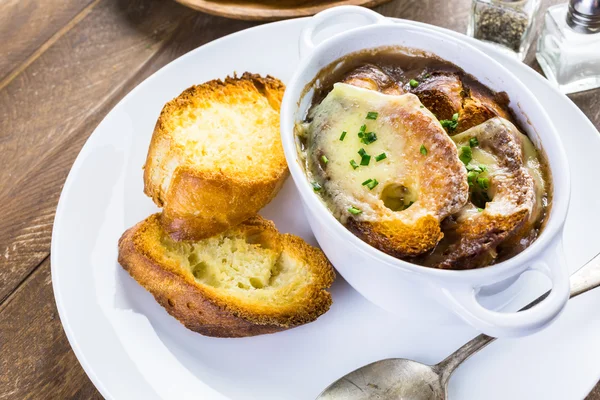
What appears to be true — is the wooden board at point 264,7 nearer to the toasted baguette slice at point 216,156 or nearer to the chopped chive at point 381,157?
the toasted baguette slice at point 216,156

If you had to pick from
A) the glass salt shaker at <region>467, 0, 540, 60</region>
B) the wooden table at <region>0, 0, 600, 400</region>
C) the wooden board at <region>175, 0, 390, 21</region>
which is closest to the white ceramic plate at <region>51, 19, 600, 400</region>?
the wooden table at <region>0, 0, 600, 400</region>

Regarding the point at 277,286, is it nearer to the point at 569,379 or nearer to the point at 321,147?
the point at 321,147

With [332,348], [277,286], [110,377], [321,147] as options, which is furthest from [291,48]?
[110,377]

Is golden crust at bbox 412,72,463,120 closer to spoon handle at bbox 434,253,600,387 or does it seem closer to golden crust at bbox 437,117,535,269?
golden crust at bbox 437,117,535,269

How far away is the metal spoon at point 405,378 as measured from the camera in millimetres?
1638

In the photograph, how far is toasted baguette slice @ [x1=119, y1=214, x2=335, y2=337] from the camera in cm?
172

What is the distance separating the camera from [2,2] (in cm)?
278

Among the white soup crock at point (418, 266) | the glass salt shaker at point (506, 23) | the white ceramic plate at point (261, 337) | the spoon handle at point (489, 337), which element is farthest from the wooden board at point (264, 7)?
the spoon handle at point (489, 337)

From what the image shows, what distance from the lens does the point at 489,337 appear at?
1.68 m

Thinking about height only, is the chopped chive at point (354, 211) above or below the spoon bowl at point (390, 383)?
above

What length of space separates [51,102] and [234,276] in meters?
1.15

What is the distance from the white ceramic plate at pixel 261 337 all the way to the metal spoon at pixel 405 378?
4 cm

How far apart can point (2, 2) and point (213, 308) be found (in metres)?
1.87

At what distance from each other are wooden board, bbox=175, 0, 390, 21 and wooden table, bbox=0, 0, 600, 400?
0.52 ft
